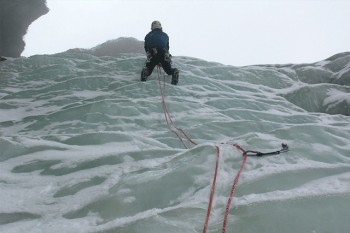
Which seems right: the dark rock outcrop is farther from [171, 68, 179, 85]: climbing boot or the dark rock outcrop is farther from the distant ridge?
[171, 68, 179, 85]: climbing boot

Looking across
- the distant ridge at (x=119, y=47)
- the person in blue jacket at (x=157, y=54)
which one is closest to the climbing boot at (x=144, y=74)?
the person in blue jacket at (x=157, y=54)

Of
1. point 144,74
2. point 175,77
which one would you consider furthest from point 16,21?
point 175,77

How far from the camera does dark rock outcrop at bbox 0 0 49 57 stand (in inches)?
754

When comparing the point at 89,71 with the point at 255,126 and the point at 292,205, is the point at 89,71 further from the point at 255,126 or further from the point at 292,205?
the point at 292,205

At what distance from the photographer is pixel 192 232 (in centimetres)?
228

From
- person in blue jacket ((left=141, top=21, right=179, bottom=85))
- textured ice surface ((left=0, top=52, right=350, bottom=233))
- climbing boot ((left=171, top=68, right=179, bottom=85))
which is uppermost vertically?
person in blue jacket ((left=141, top=21, right=179, bottom=85))

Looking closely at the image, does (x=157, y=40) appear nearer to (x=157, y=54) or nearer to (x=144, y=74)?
(x=157, y=54)

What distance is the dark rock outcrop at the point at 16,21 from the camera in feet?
62.8

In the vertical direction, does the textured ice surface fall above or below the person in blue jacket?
below

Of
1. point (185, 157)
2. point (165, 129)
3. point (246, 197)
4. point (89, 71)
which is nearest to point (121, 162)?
point (185, 157)

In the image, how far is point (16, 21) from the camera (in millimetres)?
20375

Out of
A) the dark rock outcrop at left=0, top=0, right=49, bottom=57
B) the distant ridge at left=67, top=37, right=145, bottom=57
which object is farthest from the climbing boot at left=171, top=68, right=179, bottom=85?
the distant ridge at left=67, top=37, right=145, bottom=57

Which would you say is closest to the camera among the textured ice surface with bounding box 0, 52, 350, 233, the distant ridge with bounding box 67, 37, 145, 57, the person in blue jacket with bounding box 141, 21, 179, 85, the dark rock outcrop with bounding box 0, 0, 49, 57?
the textured ice surface with bounding box 0, 52, 350, 233

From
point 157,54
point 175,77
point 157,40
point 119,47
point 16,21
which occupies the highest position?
point 16,21
